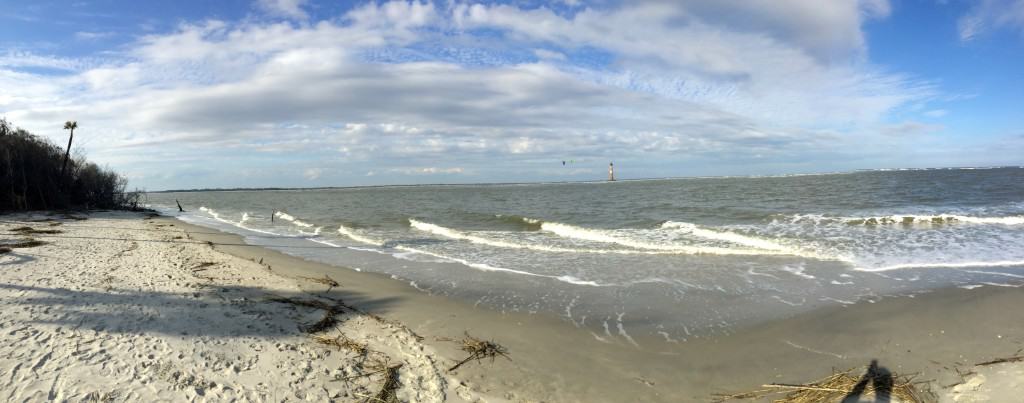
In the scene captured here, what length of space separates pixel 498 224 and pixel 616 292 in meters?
14.5

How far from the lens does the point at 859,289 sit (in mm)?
8445

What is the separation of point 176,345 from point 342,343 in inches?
66.1

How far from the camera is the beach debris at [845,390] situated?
4383 mm

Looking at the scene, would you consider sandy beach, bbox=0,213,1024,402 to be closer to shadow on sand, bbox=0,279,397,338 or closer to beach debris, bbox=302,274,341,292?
shadow on sand, bbox=0,279,397,338

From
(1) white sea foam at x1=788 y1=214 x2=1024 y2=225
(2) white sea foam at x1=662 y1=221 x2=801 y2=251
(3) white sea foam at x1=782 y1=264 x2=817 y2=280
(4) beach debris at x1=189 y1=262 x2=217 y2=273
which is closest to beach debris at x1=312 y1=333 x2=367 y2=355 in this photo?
(4) beach debris at x1=189 y1=262 x2=217 y2=273

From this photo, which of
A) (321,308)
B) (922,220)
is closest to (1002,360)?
(321,308)

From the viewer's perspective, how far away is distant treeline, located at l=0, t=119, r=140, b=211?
906 inches

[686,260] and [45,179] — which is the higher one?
[45,179]

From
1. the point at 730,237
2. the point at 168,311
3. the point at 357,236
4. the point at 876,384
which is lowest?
the point at 357,236

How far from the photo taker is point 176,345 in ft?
16.4

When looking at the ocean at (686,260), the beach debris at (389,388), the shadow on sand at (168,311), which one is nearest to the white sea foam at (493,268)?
the ocean at (686,260)

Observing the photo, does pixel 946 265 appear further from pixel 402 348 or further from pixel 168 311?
pixel 168 311

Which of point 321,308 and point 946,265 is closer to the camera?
point 321,308

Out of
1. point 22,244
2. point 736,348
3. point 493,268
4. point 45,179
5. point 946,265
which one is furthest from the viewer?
point 45,179
